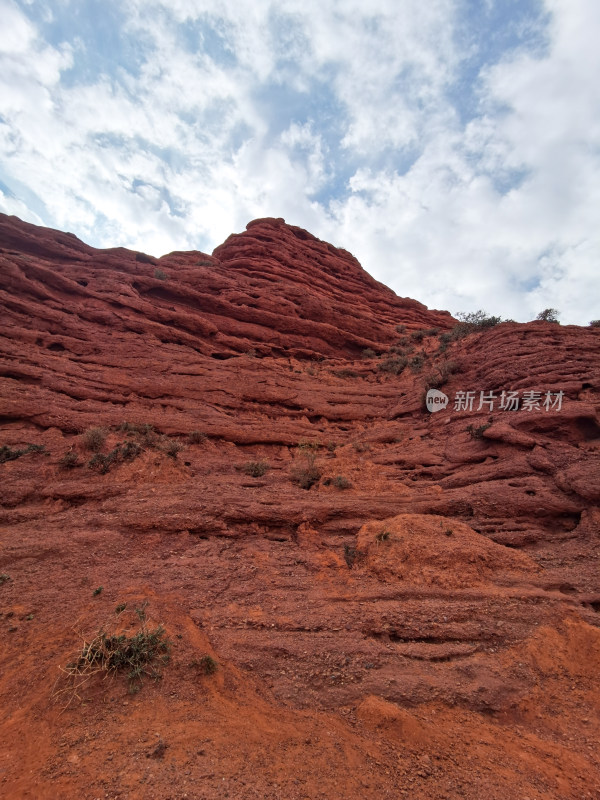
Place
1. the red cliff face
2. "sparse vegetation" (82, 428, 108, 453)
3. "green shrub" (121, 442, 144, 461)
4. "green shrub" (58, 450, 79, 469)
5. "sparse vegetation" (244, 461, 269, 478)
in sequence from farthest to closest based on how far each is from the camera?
"sparse vegetation" (244, 461, 269, 478)
"sparse vegetation" (82, 428, 108, 453)
"green shrub" (121, 442, 144, 461)
"green shrub" (58, 450, 79, 469)
the red cliff face

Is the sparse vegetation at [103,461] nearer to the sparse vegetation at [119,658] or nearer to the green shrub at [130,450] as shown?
the green shrub at [130,450]

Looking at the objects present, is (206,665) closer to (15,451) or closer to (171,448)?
(171,448)

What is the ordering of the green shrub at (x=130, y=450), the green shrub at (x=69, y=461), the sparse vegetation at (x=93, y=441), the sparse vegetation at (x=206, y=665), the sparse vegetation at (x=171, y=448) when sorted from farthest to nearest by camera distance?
the sparse vegetation at (x=171, y=448) < the sparse vegetation at (x=93, y=441) < the green shrub at (x=130, y=450) < the green shrub at (x=69, y=461) < the sparse vegetation at (x=206, y=665)

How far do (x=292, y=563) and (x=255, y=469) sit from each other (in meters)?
3.95

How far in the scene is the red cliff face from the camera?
3.71 m

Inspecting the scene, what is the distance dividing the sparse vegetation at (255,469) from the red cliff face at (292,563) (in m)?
0.11

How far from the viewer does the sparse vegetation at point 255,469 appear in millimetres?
10820

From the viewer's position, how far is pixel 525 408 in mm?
11320

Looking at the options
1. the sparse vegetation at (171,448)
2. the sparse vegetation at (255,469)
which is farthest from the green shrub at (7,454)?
the sparse vegetation at (255,469)

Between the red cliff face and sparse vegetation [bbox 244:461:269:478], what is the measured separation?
0.35ft

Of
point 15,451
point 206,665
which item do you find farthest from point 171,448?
point 206,665

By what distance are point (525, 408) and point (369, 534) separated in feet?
23.1

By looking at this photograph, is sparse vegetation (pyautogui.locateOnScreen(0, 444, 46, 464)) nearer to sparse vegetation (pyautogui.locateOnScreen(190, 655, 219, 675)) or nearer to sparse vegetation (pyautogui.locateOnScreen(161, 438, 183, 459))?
sparse vegetation (pyautogui.locateOnScreen(161, 438, 183, 459))

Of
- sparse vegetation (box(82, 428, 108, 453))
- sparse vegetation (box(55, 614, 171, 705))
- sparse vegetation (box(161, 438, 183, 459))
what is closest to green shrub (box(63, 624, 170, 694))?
sparse vegetation (box(55, 614, 171, 705))
